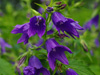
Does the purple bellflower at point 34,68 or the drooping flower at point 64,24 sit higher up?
the drooping flower at point 64,24

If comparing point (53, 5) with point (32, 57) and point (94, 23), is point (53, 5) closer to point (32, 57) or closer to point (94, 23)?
point (32, 57)

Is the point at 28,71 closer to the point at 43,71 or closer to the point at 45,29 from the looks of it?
the point at 43,71

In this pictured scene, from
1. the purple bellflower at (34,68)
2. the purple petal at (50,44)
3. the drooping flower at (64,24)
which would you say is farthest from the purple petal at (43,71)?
the drooping flower at (64,24)

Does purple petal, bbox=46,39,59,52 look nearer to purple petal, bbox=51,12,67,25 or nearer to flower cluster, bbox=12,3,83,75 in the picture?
flower cluster, bbox=12,3,83,75

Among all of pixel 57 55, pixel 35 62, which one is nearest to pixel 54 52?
pixel 57 55

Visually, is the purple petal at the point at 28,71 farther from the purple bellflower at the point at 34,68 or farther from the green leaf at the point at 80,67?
the green leaf at the point at 80,67

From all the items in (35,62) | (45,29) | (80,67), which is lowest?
(80,67)

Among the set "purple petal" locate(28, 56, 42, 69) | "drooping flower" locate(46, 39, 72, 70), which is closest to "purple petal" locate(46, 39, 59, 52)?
"drooping flower" locate(46, 39, 72, 70)
